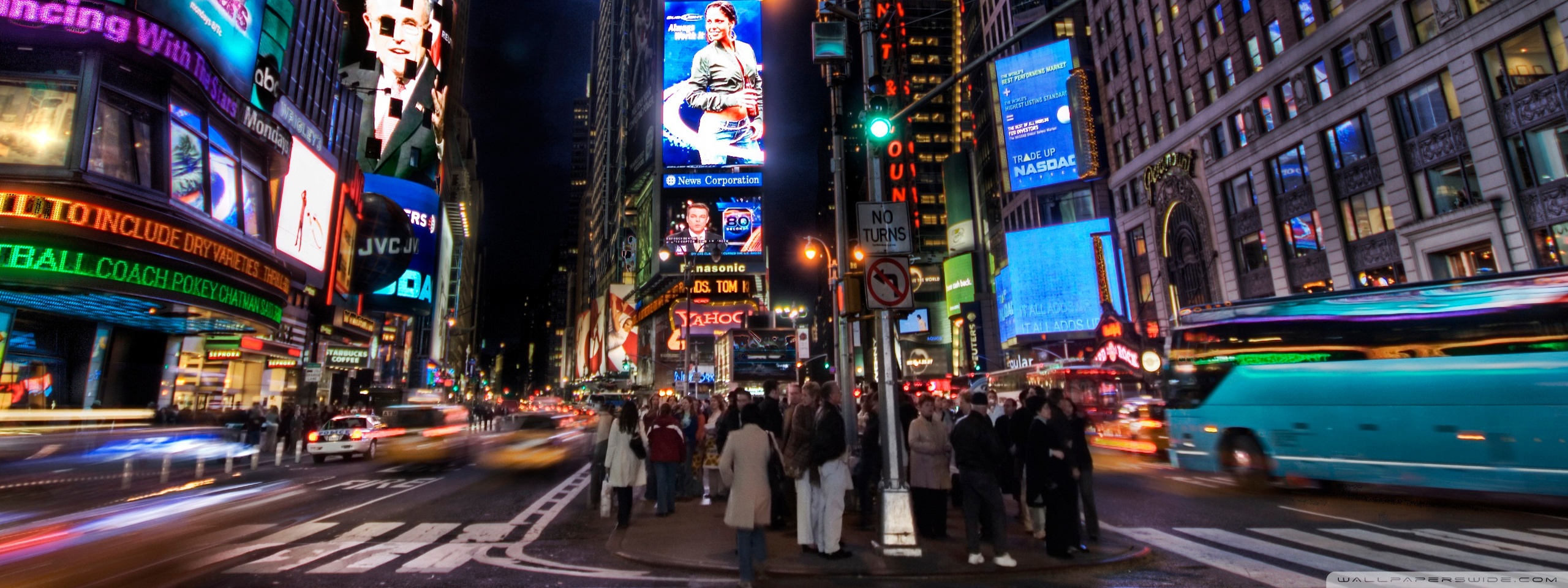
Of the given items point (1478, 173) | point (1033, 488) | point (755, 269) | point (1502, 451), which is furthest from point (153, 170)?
point (755, 269)

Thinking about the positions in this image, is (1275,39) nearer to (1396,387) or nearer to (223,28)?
(1396,387)

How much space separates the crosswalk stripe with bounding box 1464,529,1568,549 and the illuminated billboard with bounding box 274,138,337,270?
3975 centimetres

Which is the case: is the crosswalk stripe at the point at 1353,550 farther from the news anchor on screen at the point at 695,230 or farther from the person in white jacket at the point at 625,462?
the news anchor on screen at the point at 695,230

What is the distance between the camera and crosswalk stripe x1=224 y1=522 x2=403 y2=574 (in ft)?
24.1

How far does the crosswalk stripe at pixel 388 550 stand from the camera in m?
7.35

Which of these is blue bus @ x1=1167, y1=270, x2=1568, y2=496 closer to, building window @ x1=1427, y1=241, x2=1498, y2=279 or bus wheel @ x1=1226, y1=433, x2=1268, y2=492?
bus wheel @ x1=1226, y1=433, x2=1268, y2=492

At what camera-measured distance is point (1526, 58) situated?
22203 mm

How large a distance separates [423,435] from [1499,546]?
3061 cm

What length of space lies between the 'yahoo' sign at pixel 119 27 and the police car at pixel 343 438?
13360 mm

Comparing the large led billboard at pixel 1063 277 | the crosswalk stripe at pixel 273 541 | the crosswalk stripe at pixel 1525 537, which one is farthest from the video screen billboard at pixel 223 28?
the large led billboard at pixel 1063 277

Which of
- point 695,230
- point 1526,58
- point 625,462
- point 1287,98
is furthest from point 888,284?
point 695,230

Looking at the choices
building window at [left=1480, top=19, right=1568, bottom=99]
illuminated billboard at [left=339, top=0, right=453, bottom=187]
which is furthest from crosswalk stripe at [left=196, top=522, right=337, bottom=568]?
illuminated billboard at [left=339, top=0, right=453, bottom=187]

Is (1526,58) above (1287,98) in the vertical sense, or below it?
below

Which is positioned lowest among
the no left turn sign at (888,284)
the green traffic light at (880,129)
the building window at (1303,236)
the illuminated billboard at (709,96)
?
the no left turn sign at (888,284)
